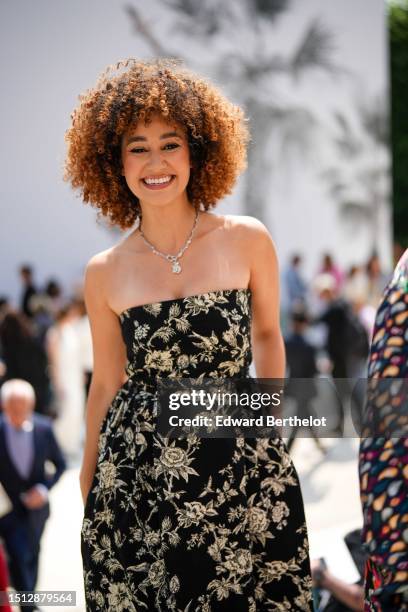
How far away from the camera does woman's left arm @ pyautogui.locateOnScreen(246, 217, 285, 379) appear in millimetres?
2803

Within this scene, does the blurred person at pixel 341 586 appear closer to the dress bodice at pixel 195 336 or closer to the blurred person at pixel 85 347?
the dress bodice at pixel 195 336

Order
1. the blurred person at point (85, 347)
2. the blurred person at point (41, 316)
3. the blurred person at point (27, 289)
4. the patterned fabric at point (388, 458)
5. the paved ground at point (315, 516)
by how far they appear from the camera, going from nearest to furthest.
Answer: the patterned fabric at point (388, 458)
the paved ground at point (315, 516)
the blurred person at point (85, 347)
the blurred person at point (41, 316)
the blurred person at point (27, 289)

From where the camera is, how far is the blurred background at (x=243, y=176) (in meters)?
9.02

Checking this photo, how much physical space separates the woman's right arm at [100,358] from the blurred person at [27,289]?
9.20 m

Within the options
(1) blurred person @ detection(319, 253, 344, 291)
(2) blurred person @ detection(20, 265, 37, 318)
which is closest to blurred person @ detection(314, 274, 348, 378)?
(2) blurred person @ detection(20, 265, 37, 318)

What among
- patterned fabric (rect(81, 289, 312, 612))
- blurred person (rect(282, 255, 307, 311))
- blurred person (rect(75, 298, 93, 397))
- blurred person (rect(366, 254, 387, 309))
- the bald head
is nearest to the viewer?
patterned fabric (rect(81, 289, 312, 612))

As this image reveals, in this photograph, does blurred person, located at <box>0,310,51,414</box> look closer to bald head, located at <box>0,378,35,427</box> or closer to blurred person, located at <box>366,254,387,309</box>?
bald head, located at <box>0,378,35,427</box>

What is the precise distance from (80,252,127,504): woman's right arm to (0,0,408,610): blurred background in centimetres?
169

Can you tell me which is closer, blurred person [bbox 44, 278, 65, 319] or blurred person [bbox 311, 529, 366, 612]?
blurred person [bbox 311, 529, 366, 612]

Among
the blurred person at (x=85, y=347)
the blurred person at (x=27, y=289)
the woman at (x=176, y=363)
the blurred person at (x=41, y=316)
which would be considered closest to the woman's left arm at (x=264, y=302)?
the woman at (x=176, y=363)

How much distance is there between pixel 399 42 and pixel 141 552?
21.8 meters

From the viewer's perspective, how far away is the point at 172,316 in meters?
2.67

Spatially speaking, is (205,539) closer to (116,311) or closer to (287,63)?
(116,311)

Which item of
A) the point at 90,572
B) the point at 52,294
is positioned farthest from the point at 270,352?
the point at 52,294
